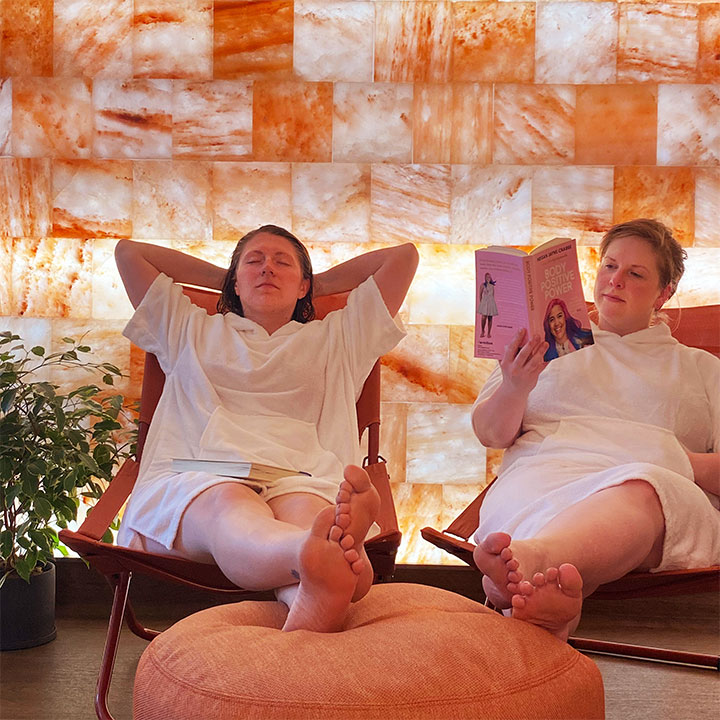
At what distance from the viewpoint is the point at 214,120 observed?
3273 mm

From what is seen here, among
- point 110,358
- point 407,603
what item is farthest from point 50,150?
point 407,603

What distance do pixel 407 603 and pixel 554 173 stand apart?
2.03m

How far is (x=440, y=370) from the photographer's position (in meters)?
3.22

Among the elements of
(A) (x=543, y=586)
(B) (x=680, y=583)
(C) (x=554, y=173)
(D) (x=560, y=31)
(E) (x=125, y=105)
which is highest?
(D) (x=560, y=31)

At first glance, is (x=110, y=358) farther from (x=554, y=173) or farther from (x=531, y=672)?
(x=531, y=672)

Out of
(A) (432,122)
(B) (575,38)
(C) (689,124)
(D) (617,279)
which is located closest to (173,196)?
(A) (432,122)

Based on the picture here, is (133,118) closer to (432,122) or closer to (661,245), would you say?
(432,122)

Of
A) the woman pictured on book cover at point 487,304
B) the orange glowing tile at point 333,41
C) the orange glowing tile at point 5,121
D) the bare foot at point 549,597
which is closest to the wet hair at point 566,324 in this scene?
the woman pictured on book cover at point 487,304

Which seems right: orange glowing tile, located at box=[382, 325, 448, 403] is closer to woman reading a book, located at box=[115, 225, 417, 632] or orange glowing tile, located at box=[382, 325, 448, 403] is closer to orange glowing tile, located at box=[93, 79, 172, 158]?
woman reading a book, located at box=[115, 225, 417, 632]

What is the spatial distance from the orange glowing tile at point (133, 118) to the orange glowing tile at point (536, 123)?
1.21 metres

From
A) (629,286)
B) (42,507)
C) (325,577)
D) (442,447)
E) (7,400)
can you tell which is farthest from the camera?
(442,447)

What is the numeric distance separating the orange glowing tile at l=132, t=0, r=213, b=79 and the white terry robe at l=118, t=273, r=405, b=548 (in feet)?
3.63

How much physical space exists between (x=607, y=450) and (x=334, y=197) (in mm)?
1545

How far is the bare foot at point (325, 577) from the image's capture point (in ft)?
4.87
